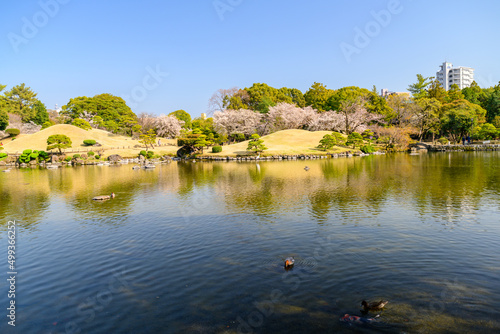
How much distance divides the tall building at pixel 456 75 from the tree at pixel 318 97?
403 ft

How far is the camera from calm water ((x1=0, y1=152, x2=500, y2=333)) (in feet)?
25.6

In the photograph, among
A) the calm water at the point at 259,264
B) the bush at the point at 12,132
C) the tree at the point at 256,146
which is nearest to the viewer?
the calm water at the point at 259,264

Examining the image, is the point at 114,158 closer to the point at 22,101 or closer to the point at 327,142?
the point at 327,142

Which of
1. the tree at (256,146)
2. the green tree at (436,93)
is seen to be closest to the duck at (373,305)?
the tree at (256,146)

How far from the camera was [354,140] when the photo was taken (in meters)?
66.5

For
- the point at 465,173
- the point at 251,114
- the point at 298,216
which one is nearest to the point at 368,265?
the point at 298,216

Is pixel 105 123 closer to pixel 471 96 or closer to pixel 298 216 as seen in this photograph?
pixel 298 216

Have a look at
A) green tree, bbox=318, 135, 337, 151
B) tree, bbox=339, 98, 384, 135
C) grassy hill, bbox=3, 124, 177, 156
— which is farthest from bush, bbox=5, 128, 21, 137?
tree, bbox=339, 98, 384, 135

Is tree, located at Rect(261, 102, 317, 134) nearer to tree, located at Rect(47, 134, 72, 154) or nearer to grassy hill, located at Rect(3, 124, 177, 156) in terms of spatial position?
grassy hill, located at Rect(3, 124, 177, 156)

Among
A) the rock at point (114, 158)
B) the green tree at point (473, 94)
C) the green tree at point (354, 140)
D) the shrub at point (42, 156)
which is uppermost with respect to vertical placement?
the green tree at point (473, 94)

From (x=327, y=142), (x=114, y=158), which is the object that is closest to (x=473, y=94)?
(x=327, y=142)

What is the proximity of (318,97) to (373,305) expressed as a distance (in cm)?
9222

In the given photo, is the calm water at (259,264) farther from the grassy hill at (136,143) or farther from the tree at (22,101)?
the tree at (22,101)

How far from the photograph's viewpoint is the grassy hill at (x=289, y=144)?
64.7m
